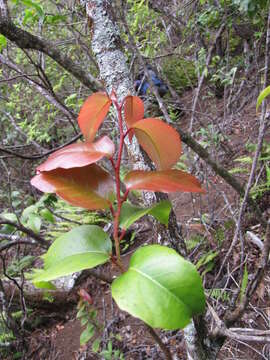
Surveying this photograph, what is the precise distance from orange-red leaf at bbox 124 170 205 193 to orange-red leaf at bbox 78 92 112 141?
0.12m

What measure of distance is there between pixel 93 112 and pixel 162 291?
1.21ft

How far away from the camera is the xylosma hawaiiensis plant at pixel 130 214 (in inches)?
18.1

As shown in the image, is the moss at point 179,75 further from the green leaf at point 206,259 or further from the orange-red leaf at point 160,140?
the orange-red leaf at point 160,140

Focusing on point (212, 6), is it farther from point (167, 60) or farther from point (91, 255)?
point (91, 255)

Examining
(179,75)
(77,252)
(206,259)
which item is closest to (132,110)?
(77,252)

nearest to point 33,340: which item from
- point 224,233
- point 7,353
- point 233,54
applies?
point 7,353

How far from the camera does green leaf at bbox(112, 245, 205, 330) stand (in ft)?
1.44

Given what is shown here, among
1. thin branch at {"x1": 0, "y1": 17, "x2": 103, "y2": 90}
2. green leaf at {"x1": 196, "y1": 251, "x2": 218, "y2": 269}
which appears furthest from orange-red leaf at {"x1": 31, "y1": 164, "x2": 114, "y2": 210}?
green leaf at {"x1": 196, "y1": 251, "x2": 218, "y2": 269}

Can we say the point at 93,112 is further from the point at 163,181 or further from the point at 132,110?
the point at 163,181

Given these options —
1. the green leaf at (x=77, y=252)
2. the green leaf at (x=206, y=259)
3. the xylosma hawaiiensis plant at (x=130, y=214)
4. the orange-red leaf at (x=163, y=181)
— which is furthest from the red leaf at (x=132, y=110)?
the green leaf at (x=206, y=259)

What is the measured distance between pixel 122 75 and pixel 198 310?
0.71 metres

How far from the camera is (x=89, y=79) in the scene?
951 mm

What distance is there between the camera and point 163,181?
539 millimetres

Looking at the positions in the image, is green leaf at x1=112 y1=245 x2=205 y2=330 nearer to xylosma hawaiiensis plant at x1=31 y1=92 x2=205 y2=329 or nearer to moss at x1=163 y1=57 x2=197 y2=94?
xylosma hawaiiensis plant at x1=31 y1=92 x2=205 y2=329
